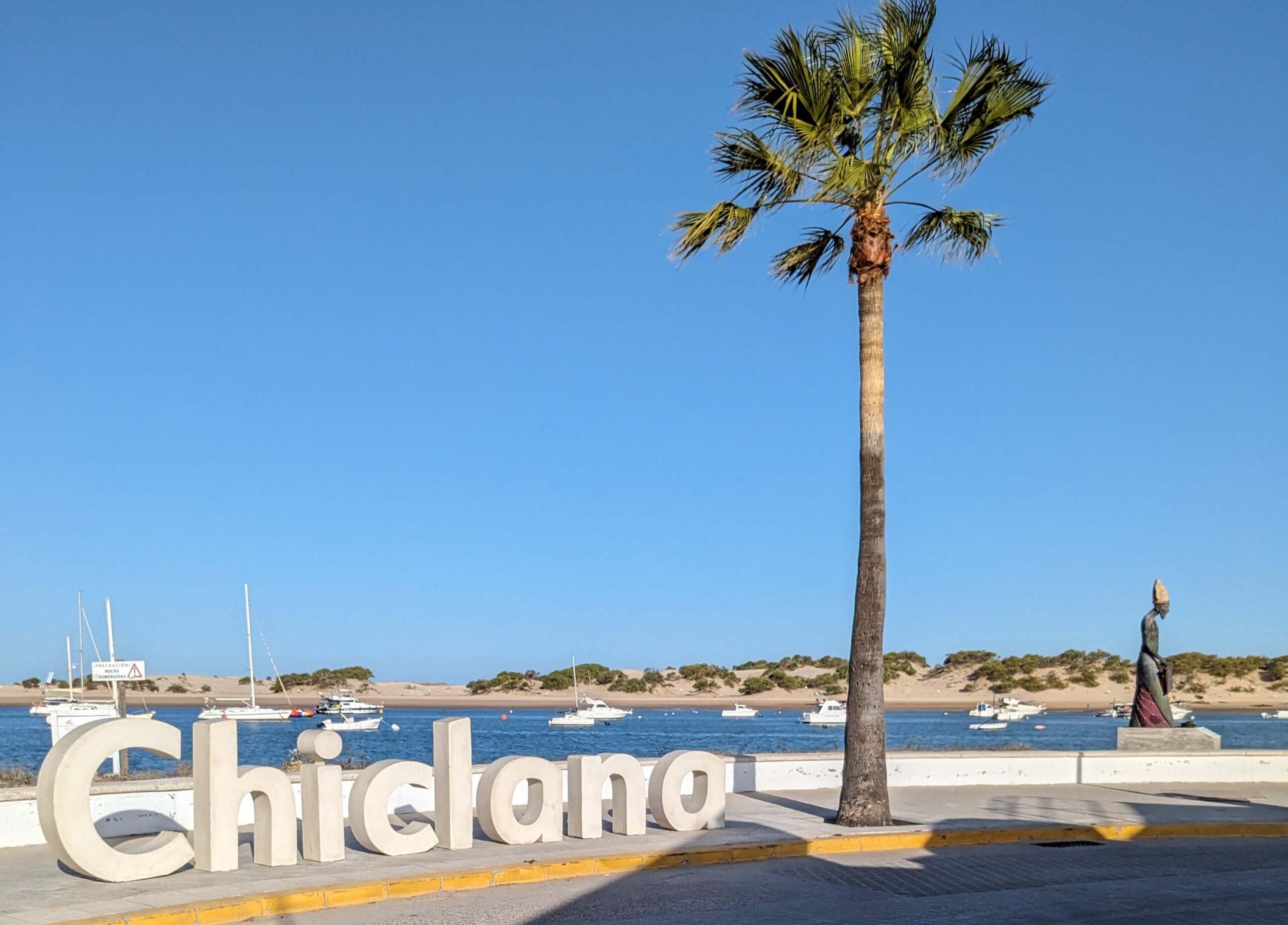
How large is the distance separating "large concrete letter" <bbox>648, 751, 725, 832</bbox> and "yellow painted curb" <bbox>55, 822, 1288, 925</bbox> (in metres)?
1.27

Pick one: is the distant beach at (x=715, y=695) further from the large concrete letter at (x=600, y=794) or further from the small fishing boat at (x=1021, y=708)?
the large concrete letter at (x=600, y=794)

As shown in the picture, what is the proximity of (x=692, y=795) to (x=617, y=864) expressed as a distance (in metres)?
2.82

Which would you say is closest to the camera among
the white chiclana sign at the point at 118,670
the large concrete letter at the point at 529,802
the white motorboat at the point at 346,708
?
the large concrete letter at the point at 529,802

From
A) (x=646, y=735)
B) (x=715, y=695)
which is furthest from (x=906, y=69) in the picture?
(x=715, y=695)

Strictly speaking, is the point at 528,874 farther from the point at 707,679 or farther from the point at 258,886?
the point at 707,679

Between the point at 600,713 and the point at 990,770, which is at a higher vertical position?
Answer: the point at 990,770

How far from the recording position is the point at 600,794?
14734mm

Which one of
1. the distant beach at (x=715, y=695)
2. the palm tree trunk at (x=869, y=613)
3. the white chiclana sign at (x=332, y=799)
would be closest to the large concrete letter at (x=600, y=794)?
the white chiclana sign at (x=332, y=799)

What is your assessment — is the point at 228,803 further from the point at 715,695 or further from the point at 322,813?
the point at 715,695

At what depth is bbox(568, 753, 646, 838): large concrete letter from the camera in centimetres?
1456

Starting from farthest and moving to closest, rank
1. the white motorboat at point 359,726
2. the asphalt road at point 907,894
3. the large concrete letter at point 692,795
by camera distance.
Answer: the white motorboat at point 359,726 < the large concrete letter at point 692,795 < the asphalt road at point 907,894

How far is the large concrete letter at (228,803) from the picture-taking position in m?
12.3

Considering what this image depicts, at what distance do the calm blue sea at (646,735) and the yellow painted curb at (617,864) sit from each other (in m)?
31.0

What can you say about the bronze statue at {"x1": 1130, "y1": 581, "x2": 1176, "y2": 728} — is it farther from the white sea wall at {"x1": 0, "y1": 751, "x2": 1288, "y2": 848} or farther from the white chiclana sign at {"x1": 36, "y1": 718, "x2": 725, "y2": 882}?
the white chiclana sign at {"x1": 36, "y1": 718, "x2": 725, "y2": 882}
